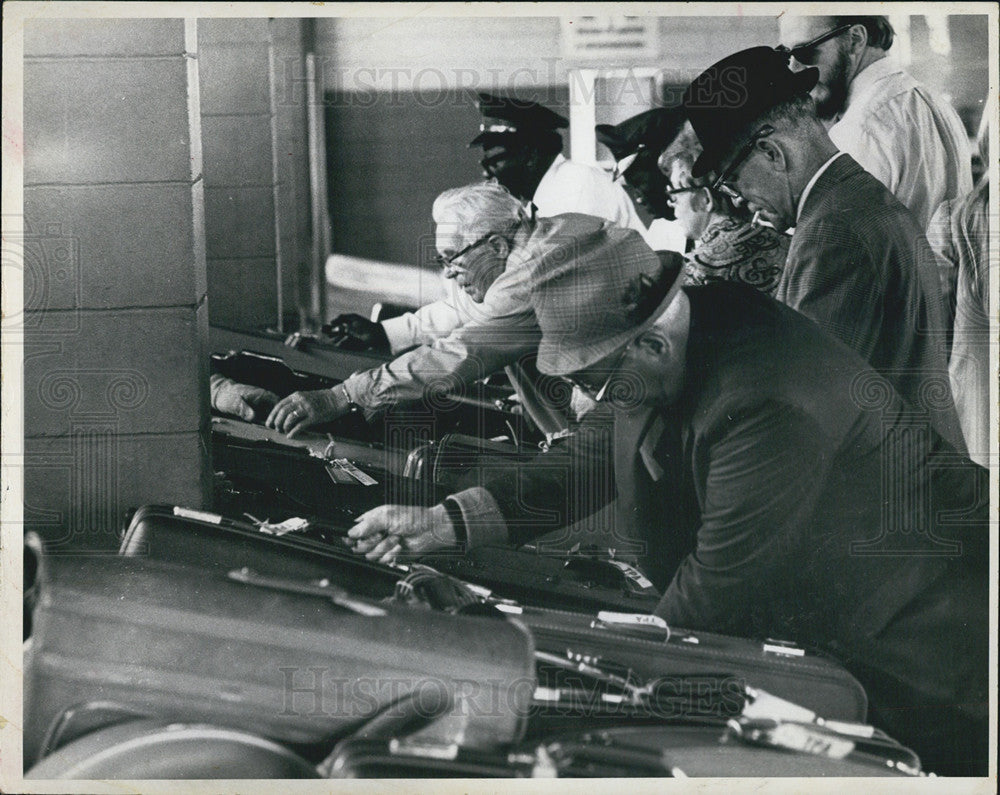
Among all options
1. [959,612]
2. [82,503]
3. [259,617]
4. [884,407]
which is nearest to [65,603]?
[82,503]

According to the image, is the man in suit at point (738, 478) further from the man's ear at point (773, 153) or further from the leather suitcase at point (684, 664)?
the man's ear at point (773, 153)

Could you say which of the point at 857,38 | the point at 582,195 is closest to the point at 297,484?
the point at 582,195

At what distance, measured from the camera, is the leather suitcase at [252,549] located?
332 centimetres

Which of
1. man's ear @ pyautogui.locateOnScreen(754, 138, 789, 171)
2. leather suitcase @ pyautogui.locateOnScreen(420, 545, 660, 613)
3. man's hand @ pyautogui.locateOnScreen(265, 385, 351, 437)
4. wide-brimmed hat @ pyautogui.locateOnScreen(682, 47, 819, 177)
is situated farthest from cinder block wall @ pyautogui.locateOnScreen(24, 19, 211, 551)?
man's ear @ pyautogui.locateOnScreen(754, 138, 789, 171)

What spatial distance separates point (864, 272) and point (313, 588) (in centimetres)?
199

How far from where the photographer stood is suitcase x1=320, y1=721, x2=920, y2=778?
10.6ft

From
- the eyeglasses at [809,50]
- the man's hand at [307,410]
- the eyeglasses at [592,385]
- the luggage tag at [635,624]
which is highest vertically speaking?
the eyeglasses at [809,50]

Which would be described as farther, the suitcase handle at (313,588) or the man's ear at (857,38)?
the man's ear at (857,38)

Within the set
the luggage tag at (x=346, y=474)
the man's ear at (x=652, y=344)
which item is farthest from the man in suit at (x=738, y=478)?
the luggage tag at (x=346, y=474)

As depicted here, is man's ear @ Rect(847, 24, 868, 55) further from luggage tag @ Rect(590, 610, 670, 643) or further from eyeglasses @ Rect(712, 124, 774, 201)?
luggage tag @ Rect(590, 610, 670, 643)

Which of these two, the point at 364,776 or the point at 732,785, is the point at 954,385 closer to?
the point at 732,785

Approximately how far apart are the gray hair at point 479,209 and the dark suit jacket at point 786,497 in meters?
0.62

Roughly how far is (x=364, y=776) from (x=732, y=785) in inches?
45.6

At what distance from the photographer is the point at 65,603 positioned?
3238 mm
